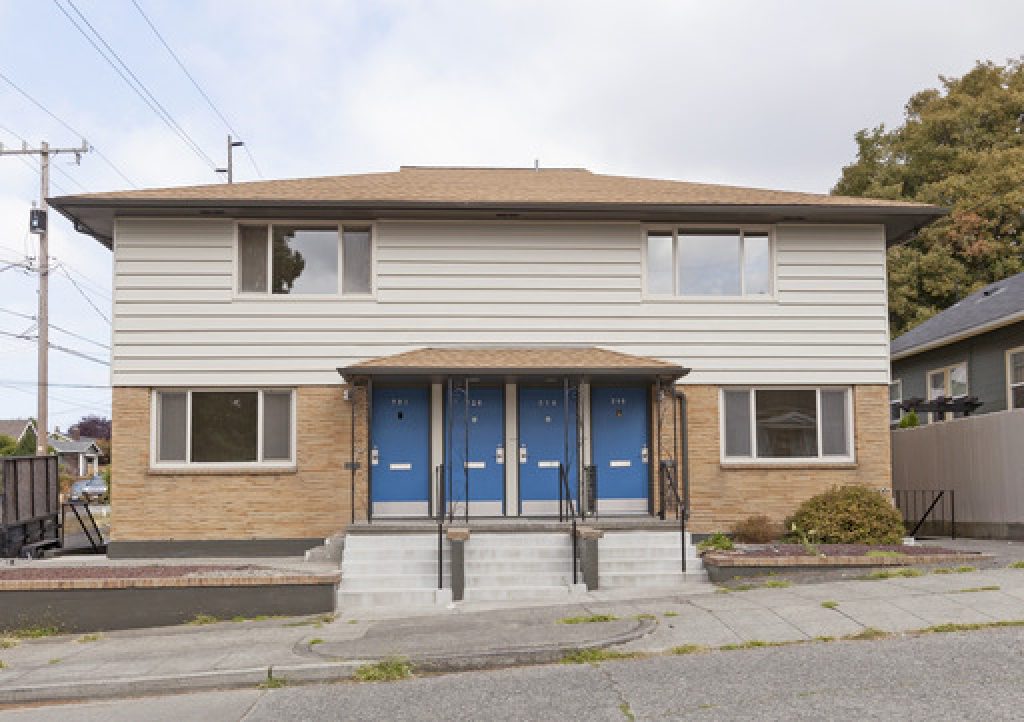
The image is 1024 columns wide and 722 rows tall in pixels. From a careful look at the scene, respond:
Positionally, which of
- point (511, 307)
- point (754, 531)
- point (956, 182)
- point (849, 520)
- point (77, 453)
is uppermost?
point (956, 182)

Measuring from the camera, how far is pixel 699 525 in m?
15.8

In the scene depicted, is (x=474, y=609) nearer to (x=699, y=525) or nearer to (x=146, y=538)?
(x=699, y=525)

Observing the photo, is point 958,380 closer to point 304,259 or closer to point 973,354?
point 973,354

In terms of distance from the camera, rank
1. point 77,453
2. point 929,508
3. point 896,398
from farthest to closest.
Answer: point 77,453 < point 896,398 < point 929,508

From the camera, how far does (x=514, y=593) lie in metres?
12.8

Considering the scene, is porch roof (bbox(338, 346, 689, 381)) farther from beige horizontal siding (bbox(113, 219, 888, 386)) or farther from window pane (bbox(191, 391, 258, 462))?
window pane (bbox(191, 391, 258, 462))

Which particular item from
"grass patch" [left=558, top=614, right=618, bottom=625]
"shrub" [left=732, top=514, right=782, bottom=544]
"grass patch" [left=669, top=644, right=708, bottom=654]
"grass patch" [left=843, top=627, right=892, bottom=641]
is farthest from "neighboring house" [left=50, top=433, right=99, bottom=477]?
"grass patch" [left=843, top=627, right=892, bottom=641]

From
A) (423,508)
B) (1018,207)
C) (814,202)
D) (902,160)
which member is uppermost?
(902,160)

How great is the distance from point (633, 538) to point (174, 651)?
21.9 feet

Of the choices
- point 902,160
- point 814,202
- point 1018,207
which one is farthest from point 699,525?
point 902,160

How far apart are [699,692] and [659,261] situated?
989cm

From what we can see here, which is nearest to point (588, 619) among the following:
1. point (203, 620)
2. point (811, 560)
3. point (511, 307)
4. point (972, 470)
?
point (811, 560)

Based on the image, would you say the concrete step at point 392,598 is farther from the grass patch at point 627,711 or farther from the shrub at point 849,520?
the grass patch at point 627,711

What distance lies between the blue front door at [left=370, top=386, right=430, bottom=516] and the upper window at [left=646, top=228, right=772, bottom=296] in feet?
14.0
